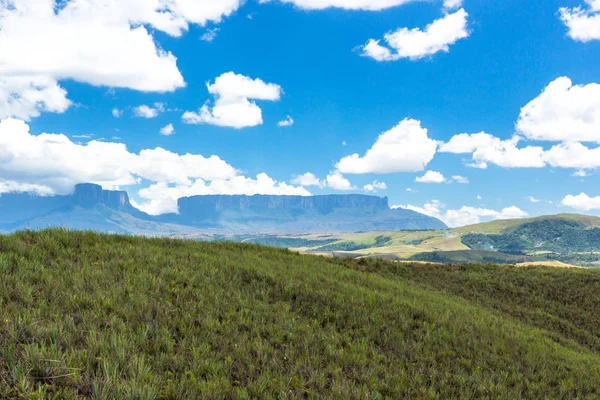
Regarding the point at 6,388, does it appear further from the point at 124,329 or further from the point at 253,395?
the point at 253,395

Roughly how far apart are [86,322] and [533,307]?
2796 cm

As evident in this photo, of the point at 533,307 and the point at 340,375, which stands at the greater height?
the point at 340,375

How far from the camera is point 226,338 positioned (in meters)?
8.05

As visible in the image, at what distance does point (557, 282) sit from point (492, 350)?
2595 cm

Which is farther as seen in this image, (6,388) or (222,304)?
(222,304)

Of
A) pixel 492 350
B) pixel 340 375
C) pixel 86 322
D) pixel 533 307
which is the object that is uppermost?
pixel 86 322

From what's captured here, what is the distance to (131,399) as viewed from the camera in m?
5.07

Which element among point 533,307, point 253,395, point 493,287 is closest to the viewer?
point 253,395

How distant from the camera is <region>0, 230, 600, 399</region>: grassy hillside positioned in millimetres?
5863

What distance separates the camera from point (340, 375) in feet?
24.6

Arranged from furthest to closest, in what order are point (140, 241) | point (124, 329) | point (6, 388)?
point (140, 241) → point (124, 329) → point (6, 388)

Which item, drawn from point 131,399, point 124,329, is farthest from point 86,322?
point 131,399

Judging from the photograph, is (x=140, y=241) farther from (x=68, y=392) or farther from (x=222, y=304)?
(x=68, y=392)

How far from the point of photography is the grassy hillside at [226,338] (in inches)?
231
